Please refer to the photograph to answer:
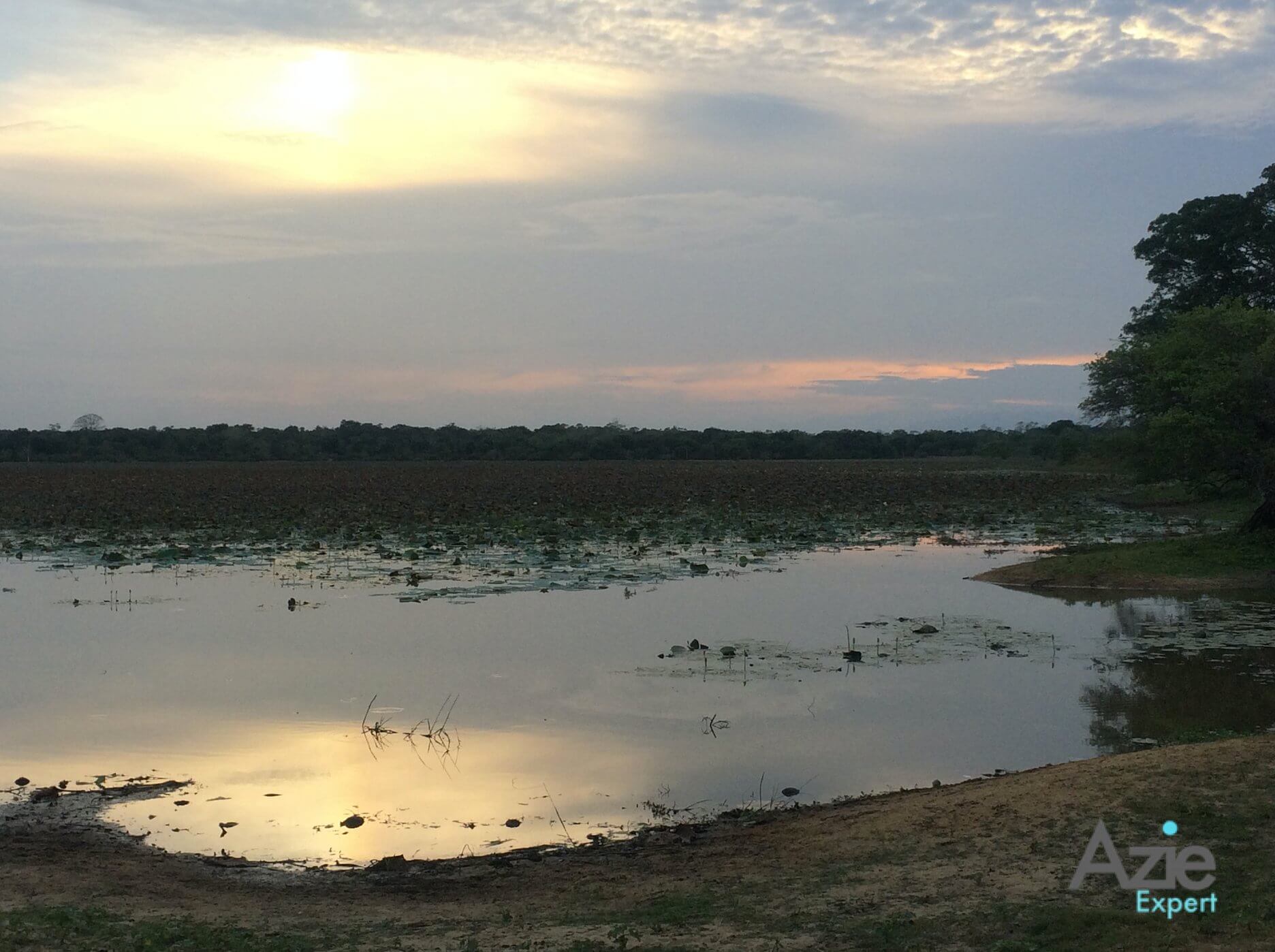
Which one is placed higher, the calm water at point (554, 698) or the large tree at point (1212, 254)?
the large tree at point (1212, 254)

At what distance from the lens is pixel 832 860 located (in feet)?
21.1

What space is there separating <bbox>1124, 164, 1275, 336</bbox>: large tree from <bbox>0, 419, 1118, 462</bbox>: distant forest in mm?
49650

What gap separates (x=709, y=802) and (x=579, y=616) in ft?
27.2

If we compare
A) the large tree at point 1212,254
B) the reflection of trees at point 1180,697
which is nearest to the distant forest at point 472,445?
the large tree at point 1212,254

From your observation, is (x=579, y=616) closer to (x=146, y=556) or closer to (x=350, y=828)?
(x=350, y=828)

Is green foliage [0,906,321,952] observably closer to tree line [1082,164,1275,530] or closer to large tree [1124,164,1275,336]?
tree line [1082,164,1275,530]

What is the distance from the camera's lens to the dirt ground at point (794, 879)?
5.18 metres

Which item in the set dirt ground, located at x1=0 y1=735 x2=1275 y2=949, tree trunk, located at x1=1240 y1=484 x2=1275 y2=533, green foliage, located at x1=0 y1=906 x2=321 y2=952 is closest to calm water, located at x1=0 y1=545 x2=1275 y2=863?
dirt ground, located at x1=0 y1=735 x2=1275 y2=949

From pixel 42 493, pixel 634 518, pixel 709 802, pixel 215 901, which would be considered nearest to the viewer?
pixel 215 901

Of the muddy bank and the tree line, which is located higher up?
the tree line

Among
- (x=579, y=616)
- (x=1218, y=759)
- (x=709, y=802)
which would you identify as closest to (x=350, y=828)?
(x=709, y=802)

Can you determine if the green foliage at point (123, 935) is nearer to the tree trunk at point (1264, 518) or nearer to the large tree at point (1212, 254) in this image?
the tree trunk at point (1264, 518)

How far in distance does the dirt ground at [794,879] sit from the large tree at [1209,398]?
13187 mm

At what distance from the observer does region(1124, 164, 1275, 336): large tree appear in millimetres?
35531
